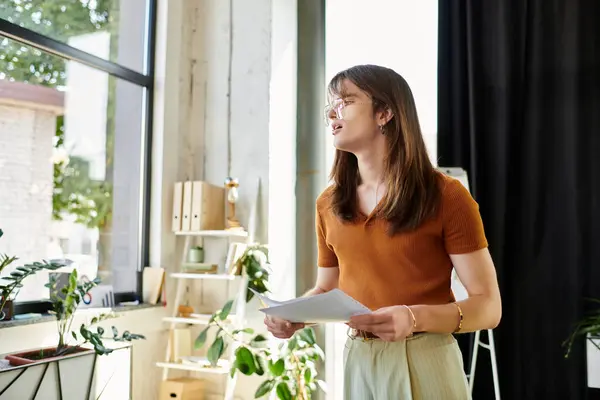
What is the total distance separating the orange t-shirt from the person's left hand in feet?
0.55

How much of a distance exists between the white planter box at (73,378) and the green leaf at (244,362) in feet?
1.92

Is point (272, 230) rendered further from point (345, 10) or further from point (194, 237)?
point (345, 10)

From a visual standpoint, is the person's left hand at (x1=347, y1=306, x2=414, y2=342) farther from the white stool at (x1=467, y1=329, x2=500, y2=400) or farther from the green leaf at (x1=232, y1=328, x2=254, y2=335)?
the green leaf at (x1=232, y1=328, x2=254, y2=335)

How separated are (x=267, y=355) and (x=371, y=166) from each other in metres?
1.73

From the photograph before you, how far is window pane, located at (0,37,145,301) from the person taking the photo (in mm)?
2648

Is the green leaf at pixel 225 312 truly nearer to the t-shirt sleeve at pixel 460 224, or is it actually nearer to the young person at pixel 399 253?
the young person at pixel 399 253

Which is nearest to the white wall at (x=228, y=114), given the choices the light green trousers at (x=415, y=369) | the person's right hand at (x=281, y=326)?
the person's right hand at (x=281, y=326)

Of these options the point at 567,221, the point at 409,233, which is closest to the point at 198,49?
the point at 567,221

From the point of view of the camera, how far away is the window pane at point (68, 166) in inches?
104

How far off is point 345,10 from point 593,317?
2.12 metres

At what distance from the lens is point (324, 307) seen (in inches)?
45.2

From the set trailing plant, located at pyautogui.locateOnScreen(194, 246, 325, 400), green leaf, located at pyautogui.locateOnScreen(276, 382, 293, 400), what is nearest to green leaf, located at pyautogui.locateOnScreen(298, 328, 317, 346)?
trailing plant, located at pyautogui.locateOnScreen(194, 246, 325, 400)

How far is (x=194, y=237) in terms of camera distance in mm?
3455

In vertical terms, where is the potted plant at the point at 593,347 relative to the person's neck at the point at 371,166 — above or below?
below
